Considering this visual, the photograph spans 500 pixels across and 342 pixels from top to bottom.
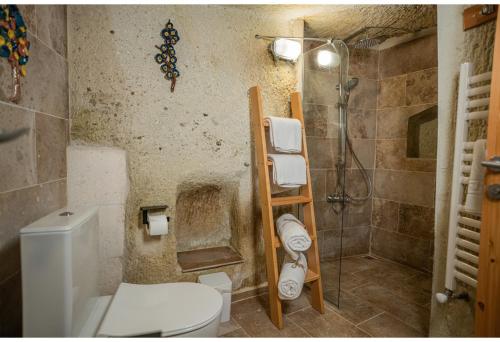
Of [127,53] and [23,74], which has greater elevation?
[127,53]

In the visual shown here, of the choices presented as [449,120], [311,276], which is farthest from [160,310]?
[449,120]

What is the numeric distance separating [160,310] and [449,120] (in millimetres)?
1572

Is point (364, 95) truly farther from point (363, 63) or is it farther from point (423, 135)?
point (423, 135)

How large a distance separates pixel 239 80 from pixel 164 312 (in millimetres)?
1472

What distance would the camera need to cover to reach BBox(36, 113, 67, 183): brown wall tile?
127 centimetres

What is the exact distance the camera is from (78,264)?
1.05m

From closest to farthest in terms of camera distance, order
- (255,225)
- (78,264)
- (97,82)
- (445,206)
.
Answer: (78,264) < (445,206) < (97,82) < (255,225)

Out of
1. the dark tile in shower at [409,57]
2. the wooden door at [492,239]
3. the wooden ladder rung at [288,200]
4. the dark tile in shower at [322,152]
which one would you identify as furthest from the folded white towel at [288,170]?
the dark tile in shower at [409,57]

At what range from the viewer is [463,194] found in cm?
123

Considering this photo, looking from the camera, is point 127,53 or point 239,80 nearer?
point 127,53

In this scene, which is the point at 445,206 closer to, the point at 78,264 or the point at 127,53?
the point at 78,264

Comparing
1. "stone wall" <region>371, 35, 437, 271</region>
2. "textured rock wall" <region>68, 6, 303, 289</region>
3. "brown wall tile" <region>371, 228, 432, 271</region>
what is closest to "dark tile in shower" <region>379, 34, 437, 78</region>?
"stone wall" <region>371, 35, 437, 271</region>

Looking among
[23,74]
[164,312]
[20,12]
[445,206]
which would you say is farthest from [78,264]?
[445,206]

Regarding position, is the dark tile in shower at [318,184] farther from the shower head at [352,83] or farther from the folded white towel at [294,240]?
the shower head at [352,83]
